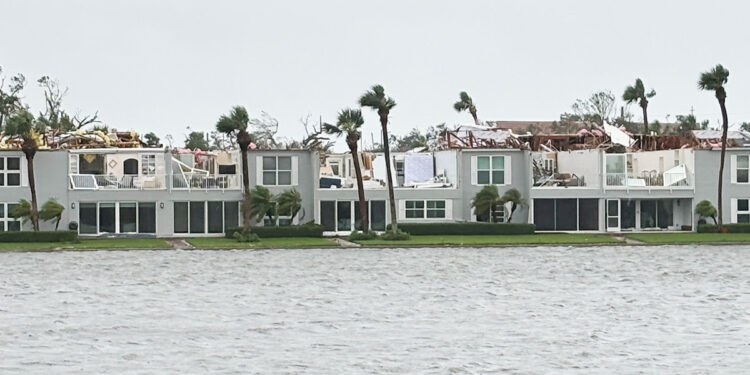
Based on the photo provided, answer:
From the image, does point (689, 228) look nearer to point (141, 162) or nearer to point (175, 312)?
point (141, 162)

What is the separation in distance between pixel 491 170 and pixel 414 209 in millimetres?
4693

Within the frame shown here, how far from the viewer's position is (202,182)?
77.6 m

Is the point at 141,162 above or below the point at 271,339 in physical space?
above

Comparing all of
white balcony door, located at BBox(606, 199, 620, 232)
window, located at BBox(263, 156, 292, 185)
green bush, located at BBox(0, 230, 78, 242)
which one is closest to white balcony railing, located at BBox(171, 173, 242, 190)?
window, located at BBox(263, 156, 292, 185)

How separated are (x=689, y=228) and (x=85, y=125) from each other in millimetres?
42742

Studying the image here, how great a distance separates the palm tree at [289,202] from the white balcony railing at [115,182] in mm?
6164

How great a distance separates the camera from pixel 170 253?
6888 centimetres

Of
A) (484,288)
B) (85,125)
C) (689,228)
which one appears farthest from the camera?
(85,125)

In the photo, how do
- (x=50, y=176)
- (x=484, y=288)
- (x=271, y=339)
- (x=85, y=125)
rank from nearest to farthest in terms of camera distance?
(x=271, y=339) → (x=484, y=288) → (x=50, y=176) → (x=85, y=125)

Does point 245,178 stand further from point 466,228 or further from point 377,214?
point 466,228

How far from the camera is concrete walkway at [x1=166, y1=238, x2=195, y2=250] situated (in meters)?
70.1

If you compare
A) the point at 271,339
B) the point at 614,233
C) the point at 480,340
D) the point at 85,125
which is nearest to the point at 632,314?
the point at 480,340

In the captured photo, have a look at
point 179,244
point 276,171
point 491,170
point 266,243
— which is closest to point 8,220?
point 179,244

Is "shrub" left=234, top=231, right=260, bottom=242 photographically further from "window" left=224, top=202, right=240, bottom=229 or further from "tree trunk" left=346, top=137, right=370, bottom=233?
"tree trunk" left=346, top=137, right=370, bottom=233
